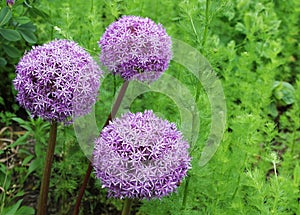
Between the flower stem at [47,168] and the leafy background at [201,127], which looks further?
the leafy background at [201,127]

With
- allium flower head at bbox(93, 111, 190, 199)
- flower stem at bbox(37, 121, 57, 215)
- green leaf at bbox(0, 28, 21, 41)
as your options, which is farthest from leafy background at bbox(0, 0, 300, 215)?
allium flower head at bbox(93, 111, 190, 199)

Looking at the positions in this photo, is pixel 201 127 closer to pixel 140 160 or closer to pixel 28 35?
pixel 140 160

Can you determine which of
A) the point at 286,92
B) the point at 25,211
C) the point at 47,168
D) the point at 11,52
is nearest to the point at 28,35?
the point at 11,52

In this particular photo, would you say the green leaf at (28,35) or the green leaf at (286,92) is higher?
the green leaf at (286,92)

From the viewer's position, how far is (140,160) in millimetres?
1736

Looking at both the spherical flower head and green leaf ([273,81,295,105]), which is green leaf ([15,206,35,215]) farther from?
green leaf ([273,81,295,105])

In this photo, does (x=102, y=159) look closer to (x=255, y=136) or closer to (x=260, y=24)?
(x=255, y=136)

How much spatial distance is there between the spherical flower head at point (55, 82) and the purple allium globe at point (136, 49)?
0.38 feet

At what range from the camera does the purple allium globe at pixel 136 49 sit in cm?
198

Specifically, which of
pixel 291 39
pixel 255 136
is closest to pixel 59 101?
pixel 255 136

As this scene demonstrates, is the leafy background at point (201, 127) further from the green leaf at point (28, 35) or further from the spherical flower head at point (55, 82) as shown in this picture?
the spherical flower head at point (55, 82)

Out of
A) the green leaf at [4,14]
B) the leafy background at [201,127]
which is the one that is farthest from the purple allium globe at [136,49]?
the green leaf at [4,14]

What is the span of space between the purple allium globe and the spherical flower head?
12 centimetres

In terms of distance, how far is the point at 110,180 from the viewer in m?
1.75
